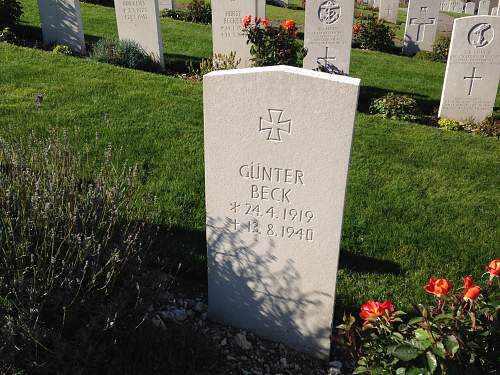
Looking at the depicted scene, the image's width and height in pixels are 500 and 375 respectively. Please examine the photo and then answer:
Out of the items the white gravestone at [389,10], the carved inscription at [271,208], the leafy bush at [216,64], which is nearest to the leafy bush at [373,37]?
the leafy bush at [216,64]

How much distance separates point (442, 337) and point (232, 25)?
8489 millimetres

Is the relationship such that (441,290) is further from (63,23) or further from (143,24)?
(63,23)

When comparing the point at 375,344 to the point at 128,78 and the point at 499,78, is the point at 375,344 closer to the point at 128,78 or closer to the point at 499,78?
the point at 128,78

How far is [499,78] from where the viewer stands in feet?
26.6

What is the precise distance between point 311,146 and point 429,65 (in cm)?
1129

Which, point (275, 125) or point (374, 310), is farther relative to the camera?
point (275, 125)

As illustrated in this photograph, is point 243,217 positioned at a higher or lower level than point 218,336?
higher

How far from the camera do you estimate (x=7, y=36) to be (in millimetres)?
9031

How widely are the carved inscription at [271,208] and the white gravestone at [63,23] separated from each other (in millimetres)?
7781

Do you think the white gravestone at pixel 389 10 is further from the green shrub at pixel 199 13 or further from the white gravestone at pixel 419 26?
the green shrub at pixel 199 13

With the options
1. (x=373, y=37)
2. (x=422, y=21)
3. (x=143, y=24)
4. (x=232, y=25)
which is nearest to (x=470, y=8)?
(x=422, y=21)

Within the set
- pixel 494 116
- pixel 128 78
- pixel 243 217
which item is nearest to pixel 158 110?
pixel 128 78

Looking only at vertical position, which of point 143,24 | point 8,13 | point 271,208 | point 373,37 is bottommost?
point 271,208

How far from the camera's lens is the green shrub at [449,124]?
7.72 m
